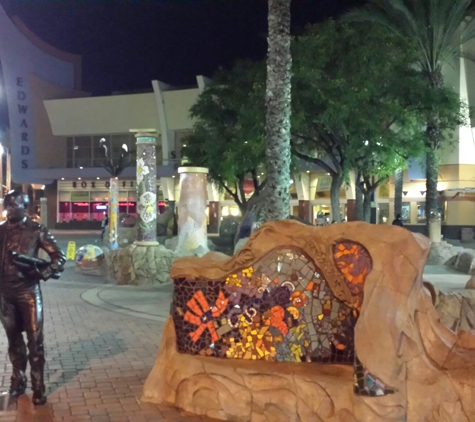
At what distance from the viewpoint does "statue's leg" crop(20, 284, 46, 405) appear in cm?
534

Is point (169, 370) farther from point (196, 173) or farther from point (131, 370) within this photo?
point (196, 173)

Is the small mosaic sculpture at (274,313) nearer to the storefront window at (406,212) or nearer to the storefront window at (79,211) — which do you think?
the storefront window at (406,212)

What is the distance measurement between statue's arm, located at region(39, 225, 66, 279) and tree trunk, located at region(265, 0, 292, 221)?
Answer: 241 inches

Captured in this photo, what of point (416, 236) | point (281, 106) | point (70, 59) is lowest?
point (416, 236)

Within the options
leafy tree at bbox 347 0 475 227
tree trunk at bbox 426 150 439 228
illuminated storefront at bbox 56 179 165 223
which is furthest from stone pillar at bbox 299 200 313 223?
leafy tree at bbox 347 0 475 227

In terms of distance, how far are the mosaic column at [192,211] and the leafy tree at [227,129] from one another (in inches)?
106

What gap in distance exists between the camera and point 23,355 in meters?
5.60

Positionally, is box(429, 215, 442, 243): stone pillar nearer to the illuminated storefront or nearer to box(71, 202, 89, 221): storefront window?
the illuminated storefront

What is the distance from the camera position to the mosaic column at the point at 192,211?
16.7m

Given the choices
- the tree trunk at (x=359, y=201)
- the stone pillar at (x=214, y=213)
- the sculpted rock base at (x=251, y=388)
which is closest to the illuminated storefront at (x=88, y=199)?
the stone pillar at (x=214, y=213)

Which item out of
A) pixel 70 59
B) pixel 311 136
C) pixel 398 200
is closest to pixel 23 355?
pixel 311 136

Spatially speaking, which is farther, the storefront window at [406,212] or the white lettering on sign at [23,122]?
the white lettering on sign at [23,122]

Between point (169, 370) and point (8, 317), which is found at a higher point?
point (8, 317)

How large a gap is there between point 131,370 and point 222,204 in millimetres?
35688
